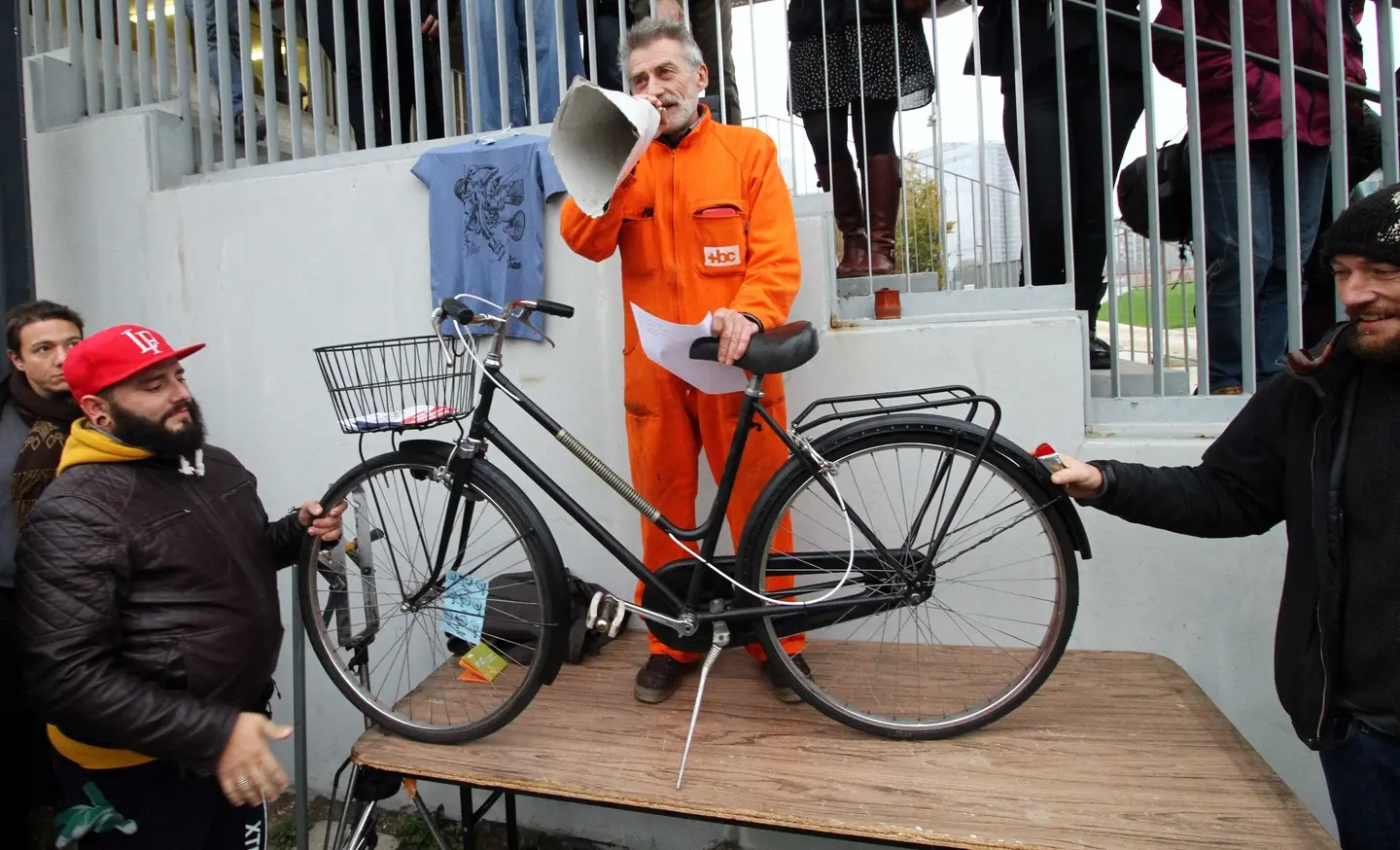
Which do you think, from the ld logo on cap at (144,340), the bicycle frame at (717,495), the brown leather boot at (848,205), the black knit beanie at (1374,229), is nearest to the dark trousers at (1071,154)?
the brown leather boot at (848,205)

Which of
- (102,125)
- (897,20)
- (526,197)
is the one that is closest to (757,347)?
(526,197)

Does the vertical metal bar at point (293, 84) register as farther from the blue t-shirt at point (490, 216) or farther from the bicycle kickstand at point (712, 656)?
the bicycle kickstand at point (712, 656)

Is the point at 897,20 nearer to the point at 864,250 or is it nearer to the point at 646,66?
the point at 864,250

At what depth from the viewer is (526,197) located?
315 centimetres

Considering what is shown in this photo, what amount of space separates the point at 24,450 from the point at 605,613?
180 centimetres

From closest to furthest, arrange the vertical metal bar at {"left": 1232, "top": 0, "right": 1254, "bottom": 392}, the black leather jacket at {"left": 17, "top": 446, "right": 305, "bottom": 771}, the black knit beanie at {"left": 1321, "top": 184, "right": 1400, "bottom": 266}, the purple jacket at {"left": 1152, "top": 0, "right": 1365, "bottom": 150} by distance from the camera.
Result: the black knit beanie at {"left": 1321, "top": 184, "right": 1400, "bottom": 266}
the black leather jacket at {"left": 17, "top": 446, "right": 305, "bottom": 771}
the vertical metal bar at {"left": 1232, "top": 0, "right": 1254, "bottom": 392}
the purple jacket at {"left": 1152, "top": 0, "right": 1365, "bottom": 150}

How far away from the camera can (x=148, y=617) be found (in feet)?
6.68

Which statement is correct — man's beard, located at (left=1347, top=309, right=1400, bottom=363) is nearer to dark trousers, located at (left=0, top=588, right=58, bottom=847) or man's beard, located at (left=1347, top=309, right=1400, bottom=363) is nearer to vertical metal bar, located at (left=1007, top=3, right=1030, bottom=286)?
vertical metal bar, located at (left=1007, top=3, right=1030, bottom=286)

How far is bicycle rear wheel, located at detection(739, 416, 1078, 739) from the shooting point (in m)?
2.28

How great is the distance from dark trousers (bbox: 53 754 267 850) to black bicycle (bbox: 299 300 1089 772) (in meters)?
0.48

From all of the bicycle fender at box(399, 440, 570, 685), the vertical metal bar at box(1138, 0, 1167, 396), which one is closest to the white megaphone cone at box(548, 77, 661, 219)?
the bicycle fender at box(399, 440, 570, 685)

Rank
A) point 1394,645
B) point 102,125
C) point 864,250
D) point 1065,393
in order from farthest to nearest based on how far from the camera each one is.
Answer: point 102,125 → point 864,250 → point 1065,393 → point 1394,645

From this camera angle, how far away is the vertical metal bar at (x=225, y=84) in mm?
3824

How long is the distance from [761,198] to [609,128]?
0.47 metres
